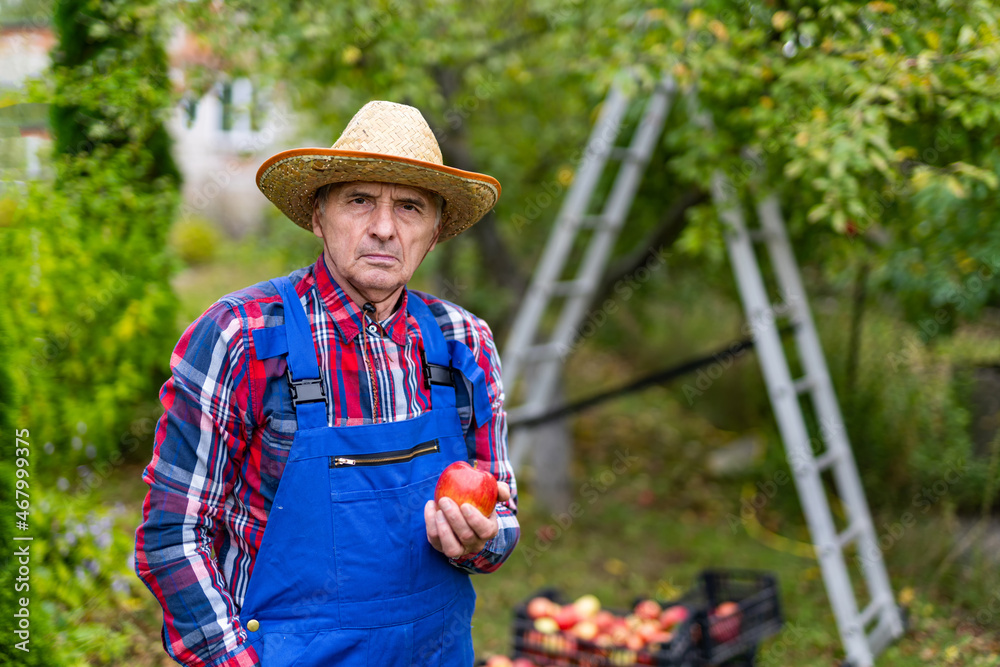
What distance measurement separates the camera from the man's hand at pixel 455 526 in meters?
1.50

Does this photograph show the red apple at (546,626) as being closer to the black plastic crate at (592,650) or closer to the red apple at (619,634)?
the black plastic crate at (592,650)

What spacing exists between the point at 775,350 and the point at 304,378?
2802mm

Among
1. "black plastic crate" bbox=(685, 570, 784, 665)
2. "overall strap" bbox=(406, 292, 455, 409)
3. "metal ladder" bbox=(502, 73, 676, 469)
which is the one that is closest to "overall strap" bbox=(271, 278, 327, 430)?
"overall strap" bbox=(406, 292, 455, 409)

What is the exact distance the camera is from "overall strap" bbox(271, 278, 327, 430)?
149 centimetres

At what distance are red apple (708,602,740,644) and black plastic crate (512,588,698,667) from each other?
8 centimetres

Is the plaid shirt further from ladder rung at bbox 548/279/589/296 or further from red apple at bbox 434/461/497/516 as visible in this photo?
ladder rung at bbox 548/279/589/296

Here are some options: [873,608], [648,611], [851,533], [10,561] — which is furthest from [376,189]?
[873,608]

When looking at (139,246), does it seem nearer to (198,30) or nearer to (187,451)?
(198,30)

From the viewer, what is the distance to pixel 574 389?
332 inches

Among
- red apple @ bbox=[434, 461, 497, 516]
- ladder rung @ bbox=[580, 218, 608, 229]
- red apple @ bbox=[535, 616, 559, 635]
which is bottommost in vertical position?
red apple @ bbox=[535, 616, 559, 635]

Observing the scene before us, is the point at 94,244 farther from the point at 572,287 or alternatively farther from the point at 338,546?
the point at 338,546

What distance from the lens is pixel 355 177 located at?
1.63 meters

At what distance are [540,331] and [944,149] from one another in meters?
2.95

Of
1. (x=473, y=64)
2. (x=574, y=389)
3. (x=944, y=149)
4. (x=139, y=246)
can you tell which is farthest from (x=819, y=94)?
(x=574, y=389)
